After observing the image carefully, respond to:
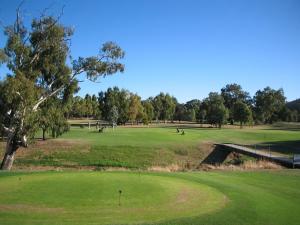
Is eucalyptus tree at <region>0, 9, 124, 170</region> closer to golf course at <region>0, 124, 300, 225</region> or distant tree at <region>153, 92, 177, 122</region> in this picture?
golf course at <region>0, 124, 300, 225</region>

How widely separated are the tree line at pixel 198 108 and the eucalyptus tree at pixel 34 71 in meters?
51.5

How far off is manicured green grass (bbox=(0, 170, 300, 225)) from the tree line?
6974cm

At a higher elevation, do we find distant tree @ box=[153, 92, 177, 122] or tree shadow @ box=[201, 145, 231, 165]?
distant tree @ box=[153, 92, 177, 122]

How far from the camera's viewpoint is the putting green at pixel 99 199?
1197cm

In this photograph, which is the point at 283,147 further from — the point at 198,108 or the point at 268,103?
the point at 198,108

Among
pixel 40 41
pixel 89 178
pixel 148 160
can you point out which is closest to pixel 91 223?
pixel 89 178

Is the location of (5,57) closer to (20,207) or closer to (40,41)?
(40,41)

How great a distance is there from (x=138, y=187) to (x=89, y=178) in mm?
3283

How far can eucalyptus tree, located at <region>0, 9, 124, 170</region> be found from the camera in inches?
1208

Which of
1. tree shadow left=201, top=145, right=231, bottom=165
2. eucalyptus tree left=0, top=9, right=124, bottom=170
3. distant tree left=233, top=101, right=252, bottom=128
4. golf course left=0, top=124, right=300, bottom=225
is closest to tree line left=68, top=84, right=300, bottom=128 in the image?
distant tree left=233, top=101, right=252, bottom=128

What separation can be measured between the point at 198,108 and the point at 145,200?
480ft

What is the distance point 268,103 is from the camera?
148125 millimetres

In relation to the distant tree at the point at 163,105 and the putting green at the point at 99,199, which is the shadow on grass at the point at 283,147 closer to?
the putting green at the point at 99,199

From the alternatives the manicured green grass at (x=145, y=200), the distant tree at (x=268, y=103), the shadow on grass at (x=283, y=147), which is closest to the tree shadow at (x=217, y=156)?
the shadow on grass at (x=283, y=147)
